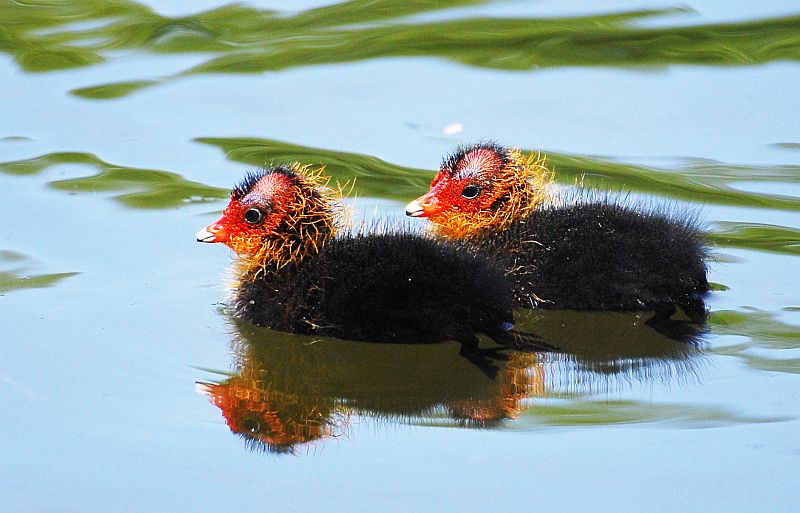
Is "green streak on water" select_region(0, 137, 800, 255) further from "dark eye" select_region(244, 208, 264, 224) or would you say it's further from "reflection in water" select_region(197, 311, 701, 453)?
"reflection in water" select_region(197, 311, 701, 453)

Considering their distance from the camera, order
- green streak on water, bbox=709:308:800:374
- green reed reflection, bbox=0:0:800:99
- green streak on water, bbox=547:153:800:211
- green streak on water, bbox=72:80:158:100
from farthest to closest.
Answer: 1. green reed reflection, bbox=0:0:800:99
2. green streak on water, bbox=72:80:158:100
3. green streak on water, bbox=547:153:800:211
4. green streak on water, bbox=709:308:800:374

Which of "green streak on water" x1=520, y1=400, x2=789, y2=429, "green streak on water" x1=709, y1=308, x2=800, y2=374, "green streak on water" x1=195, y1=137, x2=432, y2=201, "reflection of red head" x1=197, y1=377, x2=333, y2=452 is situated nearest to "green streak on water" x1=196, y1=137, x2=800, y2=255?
"green streak on water" x1=195, y1=137, x2=432, y2=201

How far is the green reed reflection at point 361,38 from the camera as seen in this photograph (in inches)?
377

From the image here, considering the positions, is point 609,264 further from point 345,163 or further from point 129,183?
point 129,183

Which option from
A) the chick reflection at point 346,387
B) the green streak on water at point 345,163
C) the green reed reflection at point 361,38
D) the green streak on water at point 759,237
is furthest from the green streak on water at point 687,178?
the chick reflection at point 346,387

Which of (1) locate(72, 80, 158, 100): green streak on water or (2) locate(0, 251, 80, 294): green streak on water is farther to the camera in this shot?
(1) locate(72, 80, 158, 100): green streak on water

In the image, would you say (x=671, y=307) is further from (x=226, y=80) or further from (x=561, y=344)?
(x=226, y=80)

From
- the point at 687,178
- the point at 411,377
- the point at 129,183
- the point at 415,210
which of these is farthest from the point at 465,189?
the point at 129,183

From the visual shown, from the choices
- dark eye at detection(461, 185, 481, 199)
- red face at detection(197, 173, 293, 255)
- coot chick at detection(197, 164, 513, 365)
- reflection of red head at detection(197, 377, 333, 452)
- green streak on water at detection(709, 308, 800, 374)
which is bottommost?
reflection of red head at detection(197, 377, 333, 452)

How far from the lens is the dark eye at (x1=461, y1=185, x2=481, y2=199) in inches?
263

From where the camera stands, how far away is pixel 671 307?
6.36m

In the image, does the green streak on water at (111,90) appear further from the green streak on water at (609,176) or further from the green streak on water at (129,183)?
the green streak on water at (609,176)

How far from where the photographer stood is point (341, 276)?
602 centimetres

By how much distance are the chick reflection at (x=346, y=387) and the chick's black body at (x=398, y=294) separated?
0.08m
